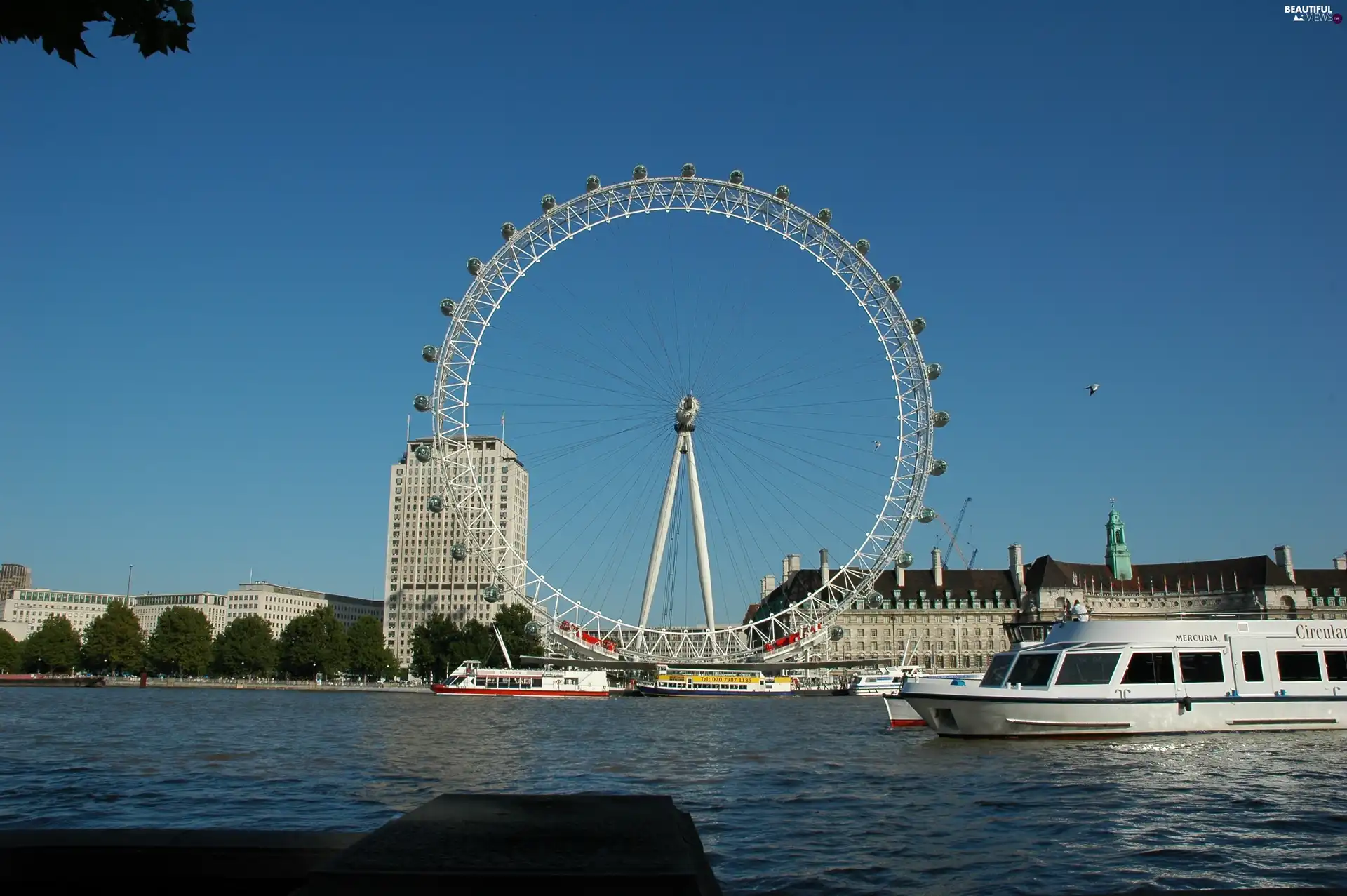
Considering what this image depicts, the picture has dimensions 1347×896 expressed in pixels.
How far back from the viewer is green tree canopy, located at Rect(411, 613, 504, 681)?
459 feet

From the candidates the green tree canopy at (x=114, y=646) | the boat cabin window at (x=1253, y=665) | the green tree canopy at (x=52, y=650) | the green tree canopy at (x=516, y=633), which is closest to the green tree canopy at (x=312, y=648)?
the green tree canopy at (x=114, y=646)

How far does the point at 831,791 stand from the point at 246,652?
136298mm

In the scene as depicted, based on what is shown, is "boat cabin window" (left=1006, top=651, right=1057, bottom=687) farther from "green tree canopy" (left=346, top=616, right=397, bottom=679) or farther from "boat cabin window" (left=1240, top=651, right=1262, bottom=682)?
"green tree canopy" (left=346, top=616, right=397, bottom=679)

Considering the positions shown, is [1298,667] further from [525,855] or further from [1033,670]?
[525,855]

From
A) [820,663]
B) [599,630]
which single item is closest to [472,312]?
[599,630]

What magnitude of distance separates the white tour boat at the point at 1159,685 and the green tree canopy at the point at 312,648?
402ft

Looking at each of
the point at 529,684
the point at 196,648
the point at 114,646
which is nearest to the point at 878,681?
the point at 529,684

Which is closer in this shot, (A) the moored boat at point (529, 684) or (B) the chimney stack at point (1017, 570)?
(A) the moored boat at point (529, 684)

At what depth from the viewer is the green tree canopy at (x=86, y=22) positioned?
17.0 ft

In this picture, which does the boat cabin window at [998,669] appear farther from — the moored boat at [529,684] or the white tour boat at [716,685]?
the white tour boat at [716,685]

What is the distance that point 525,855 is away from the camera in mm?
4641

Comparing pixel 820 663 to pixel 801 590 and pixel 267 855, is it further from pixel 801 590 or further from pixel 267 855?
pixel 267 855

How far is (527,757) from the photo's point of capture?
31.2 metres

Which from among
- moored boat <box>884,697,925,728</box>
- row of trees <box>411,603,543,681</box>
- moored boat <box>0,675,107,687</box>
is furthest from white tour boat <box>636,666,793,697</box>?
moored boat <box>884,697,925,728</box>
